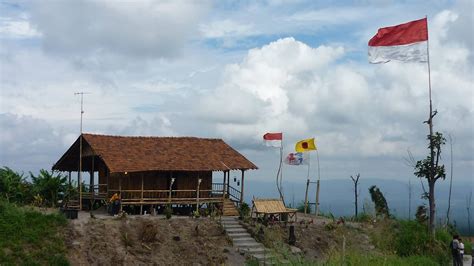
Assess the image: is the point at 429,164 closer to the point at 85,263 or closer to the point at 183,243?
the point at 183,243

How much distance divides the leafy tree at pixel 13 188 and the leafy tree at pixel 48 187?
496mm

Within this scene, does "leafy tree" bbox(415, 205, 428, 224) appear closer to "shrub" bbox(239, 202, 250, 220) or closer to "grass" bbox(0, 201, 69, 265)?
"shrub" bbox(239, 202, 250, 220)

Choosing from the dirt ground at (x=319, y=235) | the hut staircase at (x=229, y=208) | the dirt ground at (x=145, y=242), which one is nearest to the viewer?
the dirt ground at (x=145, y=242)

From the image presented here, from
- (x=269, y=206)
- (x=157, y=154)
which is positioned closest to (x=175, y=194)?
(x=157, y=154)

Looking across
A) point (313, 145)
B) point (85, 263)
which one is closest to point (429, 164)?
point (313, 145)

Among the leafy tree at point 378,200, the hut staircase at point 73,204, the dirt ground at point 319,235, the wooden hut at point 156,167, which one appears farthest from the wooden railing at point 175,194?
the leafy tree at point 378,200

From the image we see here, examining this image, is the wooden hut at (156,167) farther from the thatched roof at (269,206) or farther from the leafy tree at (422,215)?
the leafy tree at (422,215)

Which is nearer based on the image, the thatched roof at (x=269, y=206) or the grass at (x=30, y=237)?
the grass at (x=30, y=237)

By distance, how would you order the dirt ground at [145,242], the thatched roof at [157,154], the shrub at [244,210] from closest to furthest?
the dirt ground at [145,242] < the thatched roof at [157,154] < the shrub at [244,210]

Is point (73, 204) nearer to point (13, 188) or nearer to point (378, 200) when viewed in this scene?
point (13, 188)

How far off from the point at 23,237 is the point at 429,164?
16702 mm

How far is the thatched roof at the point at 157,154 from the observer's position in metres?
27.3

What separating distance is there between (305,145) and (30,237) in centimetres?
1665

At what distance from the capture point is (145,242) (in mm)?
23062
